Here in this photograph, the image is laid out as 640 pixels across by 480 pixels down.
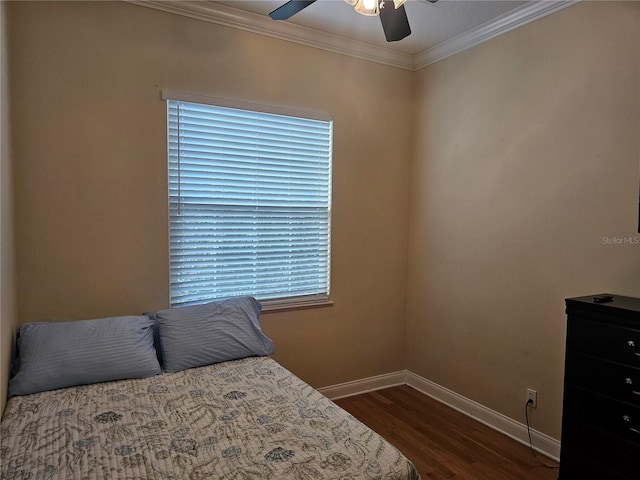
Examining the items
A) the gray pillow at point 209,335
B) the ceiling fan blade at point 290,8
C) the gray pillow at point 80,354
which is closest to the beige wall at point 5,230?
the gray pillow at point 80,354

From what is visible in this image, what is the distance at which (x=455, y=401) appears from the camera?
325cm

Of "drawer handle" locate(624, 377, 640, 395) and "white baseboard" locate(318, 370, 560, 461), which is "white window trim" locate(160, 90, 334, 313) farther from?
"drawer handle" locate(624, 377, 640, 395)

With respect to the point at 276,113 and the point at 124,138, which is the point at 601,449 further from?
the point at 124,138

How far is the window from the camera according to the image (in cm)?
272

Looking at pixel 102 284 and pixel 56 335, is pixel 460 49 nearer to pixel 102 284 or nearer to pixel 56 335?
pixel 102 284

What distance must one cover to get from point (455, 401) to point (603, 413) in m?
1.33

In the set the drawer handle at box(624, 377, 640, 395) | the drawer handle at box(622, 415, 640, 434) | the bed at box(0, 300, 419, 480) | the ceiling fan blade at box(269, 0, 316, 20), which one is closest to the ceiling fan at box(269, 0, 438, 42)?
the ceiling fan blade at box(269, 0, 316, 20)

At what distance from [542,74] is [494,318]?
163 centimetres

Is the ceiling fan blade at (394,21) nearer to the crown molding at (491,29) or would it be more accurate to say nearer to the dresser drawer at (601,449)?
the crown molding at (491,29)

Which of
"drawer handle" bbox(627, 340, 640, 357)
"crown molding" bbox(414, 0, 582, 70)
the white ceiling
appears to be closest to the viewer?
"drawer handle" bbox(627, 340, 640, 357)

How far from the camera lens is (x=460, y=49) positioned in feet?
10.4

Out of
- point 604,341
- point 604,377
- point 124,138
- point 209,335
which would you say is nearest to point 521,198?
point 604,341

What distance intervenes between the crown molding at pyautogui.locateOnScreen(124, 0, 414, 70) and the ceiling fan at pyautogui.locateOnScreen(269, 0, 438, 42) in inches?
33.4

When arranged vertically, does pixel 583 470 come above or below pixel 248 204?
below
